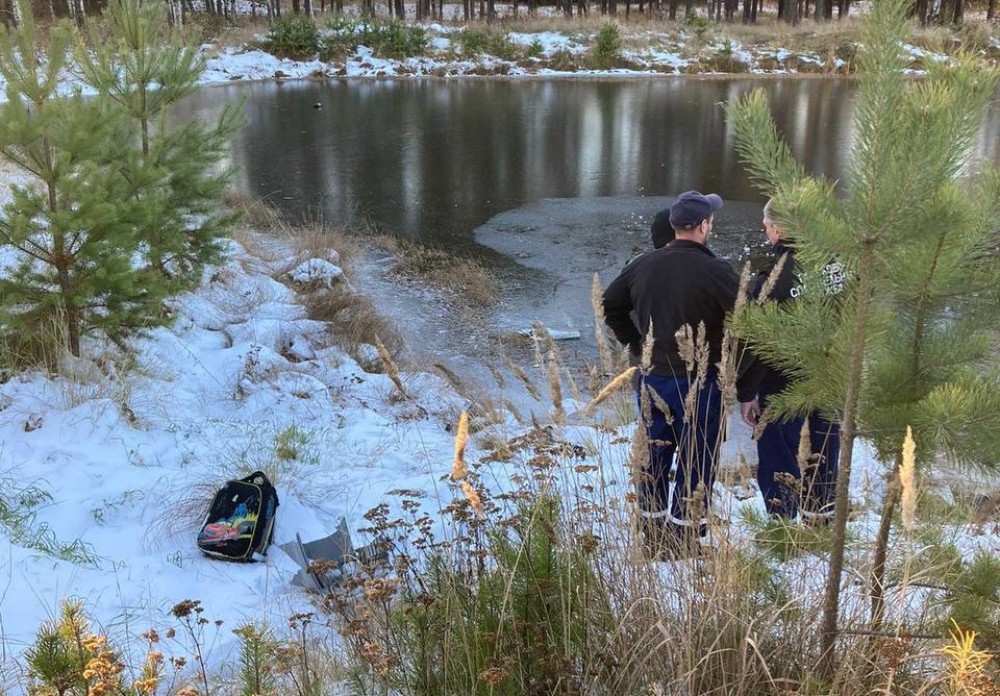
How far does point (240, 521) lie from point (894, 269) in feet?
9.12

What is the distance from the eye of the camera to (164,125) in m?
6.77

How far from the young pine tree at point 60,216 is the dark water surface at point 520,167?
3.16m

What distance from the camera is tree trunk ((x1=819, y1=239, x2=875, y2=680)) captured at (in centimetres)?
185

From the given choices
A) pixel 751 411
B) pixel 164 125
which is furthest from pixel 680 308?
pixel 164 125

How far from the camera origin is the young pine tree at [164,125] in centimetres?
626

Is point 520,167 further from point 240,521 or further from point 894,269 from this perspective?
point 894,269

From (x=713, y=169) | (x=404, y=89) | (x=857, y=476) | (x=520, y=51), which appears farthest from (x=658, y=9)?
(x=857, y=476)

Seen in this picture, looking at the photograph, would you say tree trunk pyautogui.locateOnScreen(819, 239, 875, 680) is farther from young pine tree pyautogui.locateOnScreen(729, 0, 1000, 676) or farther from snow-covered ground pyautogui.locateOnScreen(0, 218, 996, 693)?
snow-covered ground pyautogui.locateOnScreen(0, 218, 996, 693)

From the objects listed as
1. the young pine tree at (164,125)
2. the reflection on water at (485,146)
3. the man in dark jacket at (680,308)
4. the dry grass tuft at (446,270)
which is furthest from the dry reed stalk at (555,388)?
the reflection on water at (485,146)

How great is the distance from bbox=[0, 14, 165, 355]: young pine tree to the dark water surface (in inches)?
124

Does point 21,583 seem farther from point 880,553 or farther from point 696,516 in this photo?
point 880,553

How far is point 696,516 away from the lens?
7.88 feet

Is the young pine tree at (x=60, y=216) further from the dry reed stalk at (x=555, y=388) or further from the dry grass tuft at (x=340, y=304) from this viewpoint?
the dry reed stalk at (x=555, y=388)

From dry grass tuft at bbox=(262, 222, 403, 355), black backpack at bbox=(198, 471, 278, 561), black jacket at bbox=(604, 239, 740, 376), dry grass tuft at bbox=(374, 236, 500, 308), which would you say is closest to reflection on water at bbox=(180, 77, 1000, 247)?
dry grass tuft at bbox=(374, 236, 500, 308)
